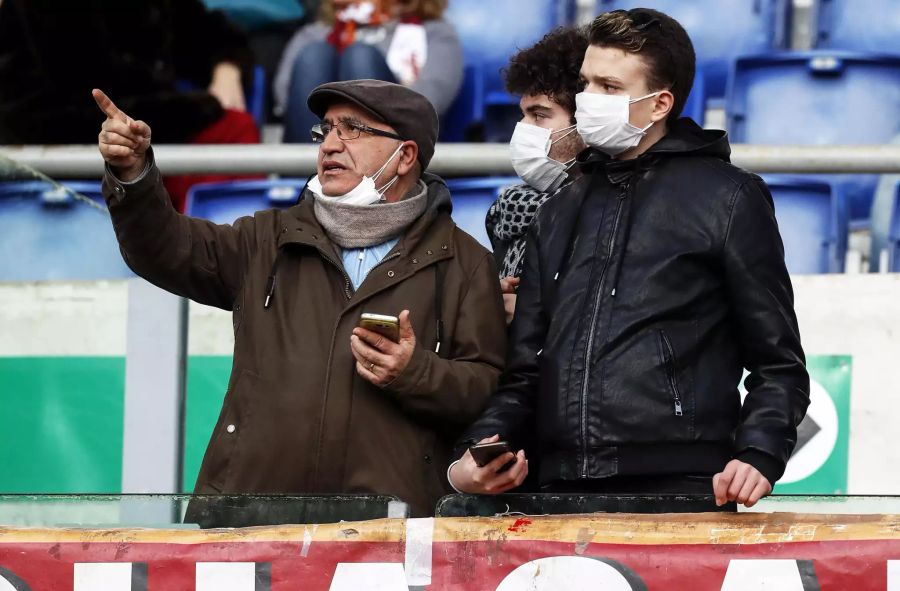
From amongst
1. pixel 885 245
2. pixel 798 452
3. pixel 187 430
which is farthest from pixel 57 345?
pixel 885 245

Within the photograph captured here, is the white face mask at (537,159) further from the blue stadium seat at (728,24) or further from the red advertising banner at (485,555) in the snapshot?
the blue stadium seat at (728,24)

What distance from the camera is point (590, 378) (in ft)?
9.10

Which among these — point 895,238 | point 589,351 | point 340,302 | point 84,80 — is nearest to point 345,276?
point 340,302

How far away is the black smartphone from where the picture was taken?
2.63 meters

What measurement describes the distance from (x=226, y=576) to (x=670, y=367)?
89cm

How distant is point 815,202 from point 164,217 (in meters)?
2.70

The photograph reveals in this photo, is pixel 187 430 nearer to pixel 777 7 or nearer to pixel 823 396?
pixel 823 396

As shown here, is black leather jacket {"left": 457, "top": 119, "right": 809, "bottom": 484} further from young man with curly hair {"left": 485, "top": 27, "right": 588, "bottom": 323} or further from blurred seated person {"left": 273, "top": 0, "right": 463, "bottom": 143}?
blurred seated person {"left": 273, "top": 0, "right": 463, "bottom": 143}

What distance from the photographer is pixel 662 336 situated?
277 cm

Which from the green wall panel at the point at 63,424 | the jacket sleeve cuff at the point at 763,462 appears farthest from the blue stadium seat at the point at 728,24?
the jacket sleeve cuff at the point at 763,462

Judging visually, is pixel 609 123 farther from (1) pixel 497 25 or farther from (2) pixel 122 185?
(1) pixel 497 25

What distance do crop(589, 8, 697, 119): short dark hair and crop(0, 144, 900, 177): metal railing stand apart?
71.9 inches

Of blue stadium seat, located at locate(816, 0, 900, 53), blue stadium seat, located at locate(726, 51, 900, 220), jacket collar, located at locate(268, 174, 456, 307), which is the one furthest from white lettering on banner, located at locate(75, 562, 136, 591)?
blue stadium seat, located at locate(816, 0, 900, 53)

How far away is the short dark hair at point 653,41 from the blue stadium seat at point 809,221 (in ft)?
6.74
